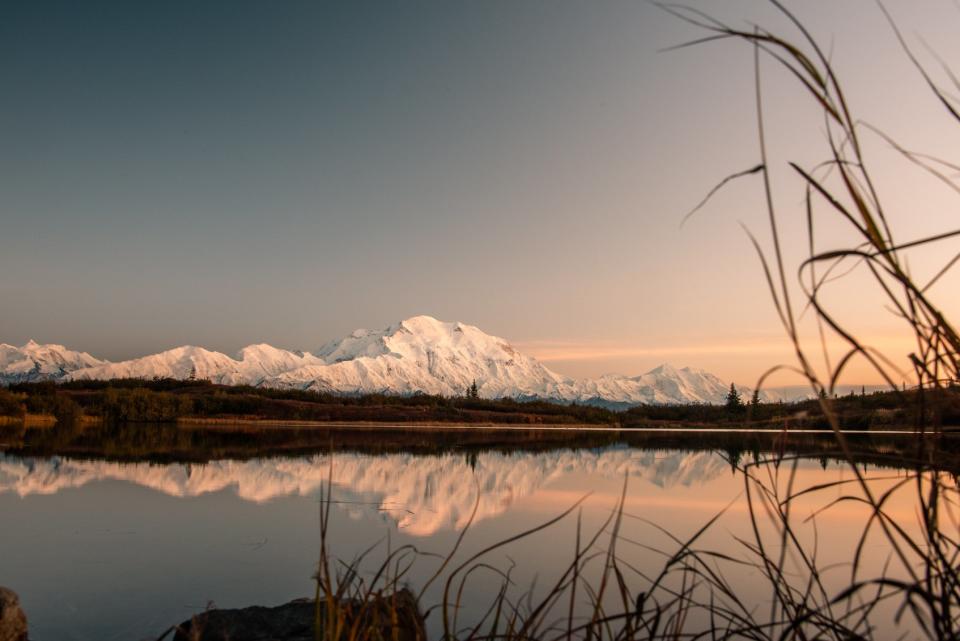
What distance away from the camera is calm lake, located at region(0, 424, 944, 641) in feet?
18.6

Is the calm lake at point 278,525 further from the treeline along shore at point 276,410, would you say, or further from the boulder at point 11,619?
the treeline along shore at point 276,410

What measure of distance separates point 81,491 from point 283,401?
7230cm

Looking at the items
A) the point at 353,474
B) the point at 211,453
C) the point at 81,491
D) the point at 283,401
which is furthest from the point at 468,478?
the point at 283,401

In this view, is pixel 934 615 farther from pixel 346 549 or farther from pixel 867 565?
pixel 867 565

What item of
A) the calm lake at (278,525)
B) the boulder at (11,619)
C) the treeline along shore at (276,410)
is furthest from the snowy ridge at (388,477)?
the treeline along shore at (276,410)

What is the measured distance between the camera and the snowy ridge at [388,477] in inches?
446

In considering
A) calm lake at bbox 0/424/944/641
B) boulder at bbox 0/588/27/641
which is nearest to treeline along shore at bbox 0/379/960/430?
calm lake at bbox 0/424/944/641

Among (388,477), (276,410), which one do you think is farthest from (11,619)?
(276,410)

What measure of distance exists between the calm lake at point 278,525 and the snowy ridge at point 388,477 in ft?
0.20

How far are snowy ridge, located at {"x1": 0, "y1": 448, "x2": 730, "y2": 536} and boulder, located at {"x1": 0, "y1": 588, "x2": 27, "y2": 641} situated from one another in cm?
430

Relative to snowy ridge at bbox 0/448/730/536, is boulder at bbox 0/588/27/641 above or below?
above

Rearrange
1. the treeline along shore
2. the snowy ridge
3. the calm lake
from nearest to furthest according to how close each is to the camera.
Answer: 1. the calm lake
2. the snowy ridge
3. the treeline along shore

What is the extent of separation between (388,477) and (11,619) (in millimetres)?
11568

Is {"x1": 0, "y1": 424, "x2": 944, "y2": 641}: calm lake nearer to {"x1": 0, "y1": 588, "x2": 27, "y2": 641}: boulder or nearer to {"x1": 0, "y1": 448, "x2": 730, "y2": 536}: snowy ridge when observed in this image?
{"x1": 0, "y1": 448, "x2": 730, "y2": 536}: snowy ridge
